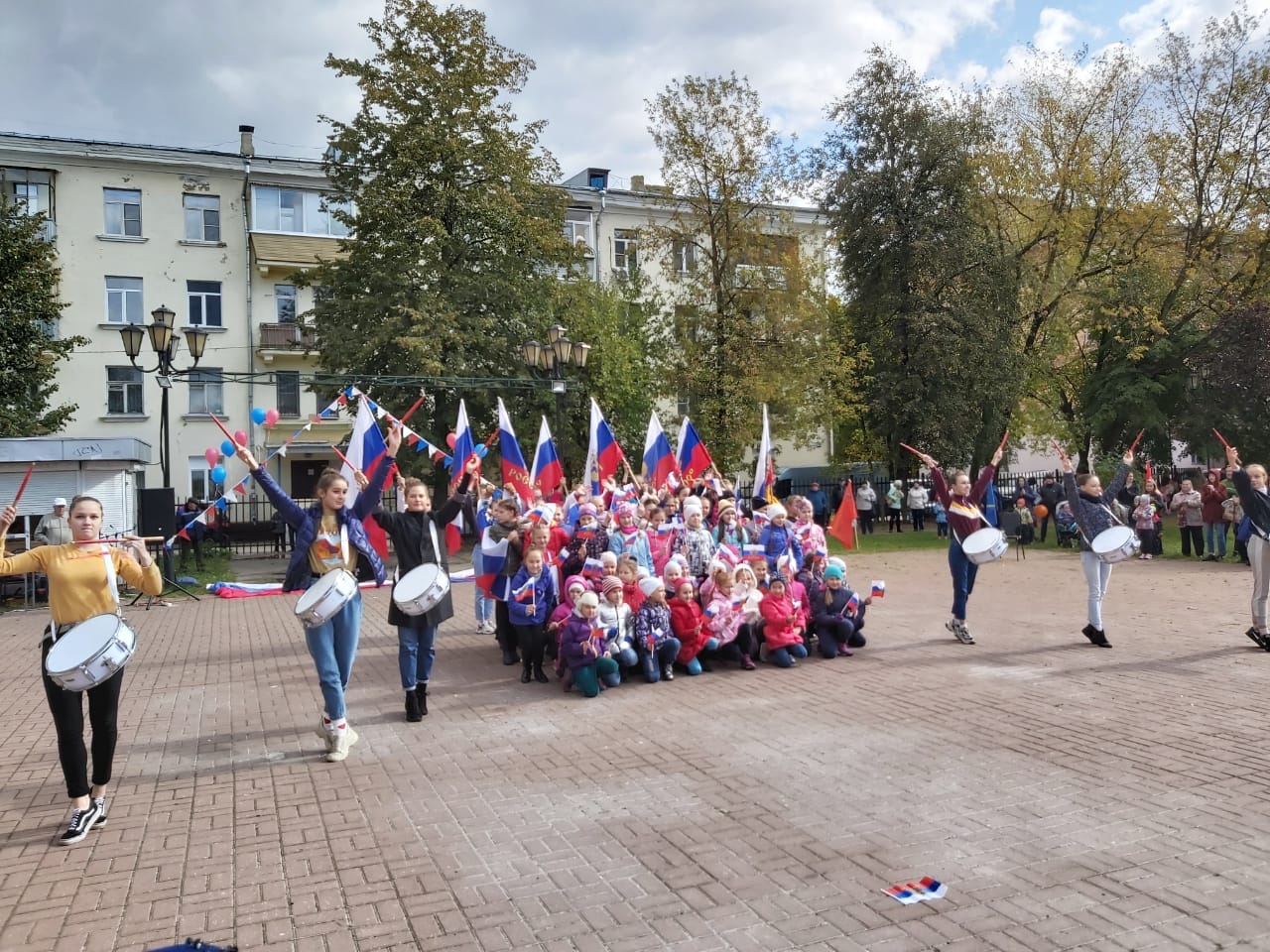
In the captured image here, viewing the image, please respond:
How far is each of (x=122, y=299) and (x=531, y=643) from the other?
3287 centimetres

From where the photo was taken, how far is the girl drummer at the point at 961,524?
10.5 metres

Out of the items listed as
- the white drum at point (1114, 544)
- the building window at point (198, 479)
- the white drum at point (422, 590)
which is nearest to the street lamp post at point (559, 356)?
the white drum at point (1114, 544)

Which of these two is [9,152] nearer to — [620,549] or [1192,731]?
[620,549]

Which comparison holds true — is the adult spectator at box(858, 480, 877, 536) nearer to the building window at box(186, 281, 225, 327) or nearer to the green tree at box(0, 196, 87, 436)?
the green tree at box(0, 196, 87, 436)

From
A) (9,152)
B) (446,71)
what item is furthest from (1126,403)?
(9,152)

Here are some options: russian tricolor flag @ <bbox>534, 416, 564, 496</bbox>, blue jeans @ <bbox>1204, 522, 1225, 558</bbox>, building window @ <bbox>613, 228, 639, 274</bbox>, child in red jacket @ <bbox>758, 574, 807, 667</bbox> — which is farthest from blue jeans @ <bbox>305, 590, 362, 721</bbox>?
building window @ <bbox>613, 228, 639, 274</bbox>

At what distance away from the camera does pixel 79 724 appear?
211 inches

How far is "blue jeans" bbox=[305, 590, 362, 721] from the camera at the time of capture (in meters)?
6.62

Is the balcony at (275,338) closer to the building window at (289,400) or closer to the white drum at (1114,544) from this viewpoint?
the building window at (289,400)

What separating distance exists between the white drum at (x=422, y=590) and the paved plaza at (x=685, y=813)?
1.04 metres

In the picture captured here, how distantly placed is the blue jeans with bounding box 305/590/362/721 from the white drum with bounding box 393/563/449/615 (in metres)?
0.46

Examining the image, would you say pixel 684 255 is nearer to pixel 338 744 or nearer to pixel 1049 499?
pixel 1049 499

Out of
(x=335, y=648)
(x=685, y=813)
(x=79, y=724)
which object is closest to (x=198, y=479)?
(x=335, y=648)

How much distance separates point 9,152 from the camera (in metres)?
33.4
